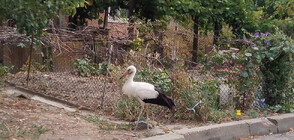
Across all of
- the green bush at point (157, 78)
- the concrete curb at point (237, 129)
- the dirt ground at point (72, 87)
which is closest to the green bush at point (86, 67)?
the dirt ground at point (72, 87)

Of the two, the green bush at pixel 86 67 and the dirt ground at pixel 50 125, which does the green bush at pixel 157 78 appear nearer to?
the dirt ground at pixel 50 125

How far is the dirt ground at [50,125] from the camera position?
574 centimetres

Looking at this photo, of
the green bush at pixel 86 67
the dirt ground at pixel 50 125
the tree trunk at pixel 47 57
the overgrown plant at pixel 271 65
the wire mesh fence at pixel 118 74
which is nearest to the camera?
the dirt ground at pixel 50 125

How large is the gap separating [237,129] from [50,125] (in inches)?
115

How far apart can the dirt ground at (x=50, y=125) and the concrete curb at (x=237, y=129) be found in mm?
621

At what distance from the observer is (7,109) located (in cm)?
723

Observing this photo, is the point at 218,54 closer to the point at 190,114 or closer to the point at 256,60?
the point at 256,60

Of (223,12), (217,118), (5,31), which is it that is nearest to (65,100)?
(5,31)

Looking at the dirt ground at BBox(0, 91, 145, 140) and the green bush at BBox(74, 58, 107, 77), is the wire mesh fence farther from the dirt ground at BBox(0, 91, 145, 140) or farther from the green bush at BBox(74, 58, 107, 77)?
the dirt ground at BBox(0, 91, 145, 140)

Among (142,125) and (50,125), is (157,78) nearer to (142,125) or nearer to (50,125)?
(142,125)

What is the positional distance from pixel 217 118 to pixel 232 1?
29.3 feet

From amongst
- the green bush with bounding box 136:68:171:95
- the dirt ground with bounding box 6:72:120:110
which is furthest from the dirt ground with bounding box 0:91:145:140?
the green bush with bounding box 136:68:171:95

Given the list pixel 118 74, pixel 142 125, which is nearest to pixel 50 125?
pixel 142 125

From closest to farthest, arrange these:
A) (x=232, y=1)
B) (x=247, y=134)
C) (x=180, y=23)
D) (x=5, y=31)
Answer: (x=247, y=134)
(x=5, y=31)
(x=180, y=23)
(x=232, y=1)
